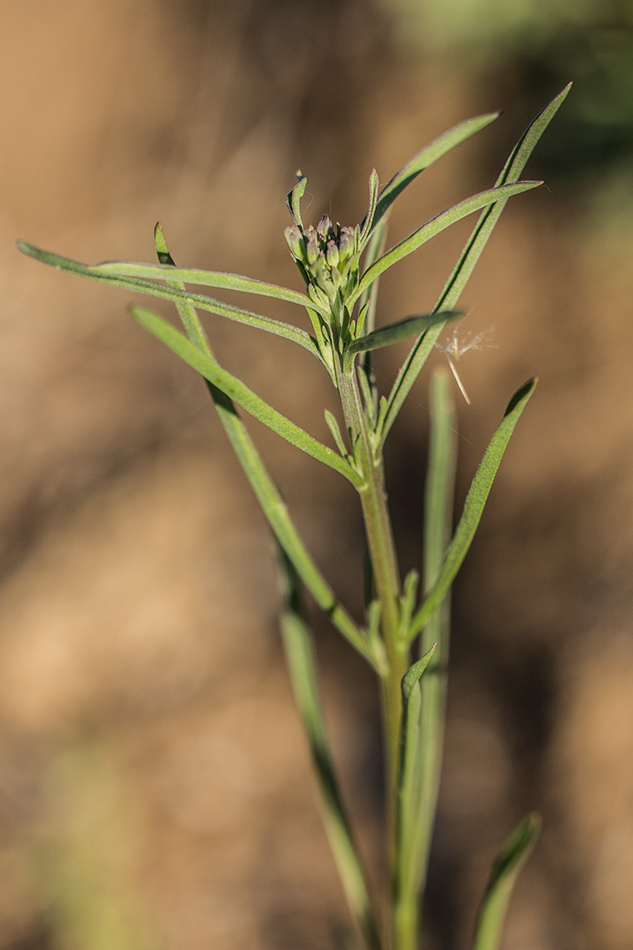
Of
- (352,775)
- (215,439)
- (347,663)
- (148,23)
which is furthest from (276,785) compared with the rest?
(148,23)

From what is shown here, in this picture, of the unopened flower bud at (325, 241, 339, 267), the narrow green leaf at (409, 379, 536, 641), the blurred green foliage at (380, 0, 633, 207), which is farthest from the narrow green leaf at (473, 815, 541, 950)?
the blurred green foliage at (380, 0, 633, 207)

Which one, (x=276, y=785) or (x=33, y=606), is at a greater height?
(x=33, y=606)

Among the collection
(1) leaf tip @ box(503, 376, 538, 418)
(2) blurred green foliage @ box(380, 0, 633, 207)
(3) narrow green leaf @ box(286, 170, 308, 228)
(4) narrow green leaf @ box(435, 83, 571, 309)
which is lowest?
(1) leaf tip @ box(503, 376, 538, 418)

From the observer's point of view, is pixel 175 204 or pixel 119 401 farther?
pixel 175 204

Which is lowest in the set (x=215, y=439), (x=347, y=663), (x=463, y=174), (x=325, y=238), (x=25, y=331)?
(x=347, y=663)

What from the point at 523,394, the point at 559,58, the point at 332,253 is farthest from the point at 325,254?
the point at 559,58

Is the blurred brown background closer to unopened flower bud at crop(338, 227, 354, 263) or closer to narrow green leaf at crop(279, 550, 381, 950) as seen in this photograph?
narrow green leaf at crop(279, 550, 381, 950)

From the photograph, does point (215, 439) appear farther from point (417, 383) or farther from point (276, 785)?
point (276, 785)
